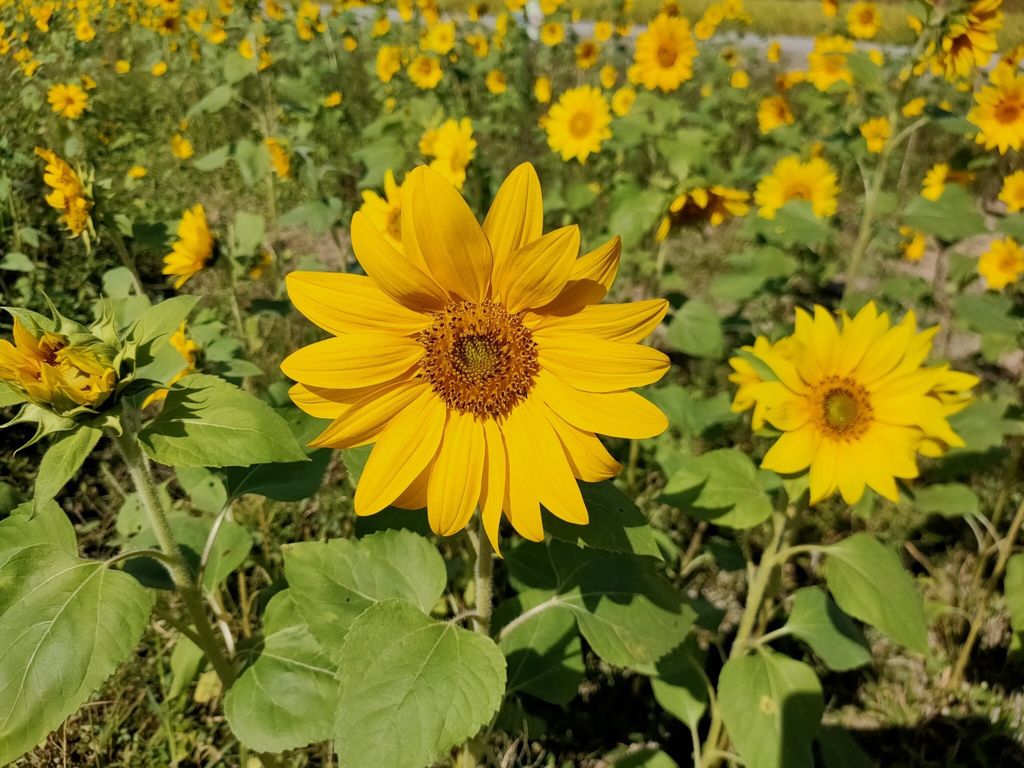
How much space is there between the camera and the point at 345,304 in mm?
1170

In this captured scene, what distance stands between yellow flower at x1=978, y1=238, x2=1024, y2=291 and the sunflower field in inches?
0.7

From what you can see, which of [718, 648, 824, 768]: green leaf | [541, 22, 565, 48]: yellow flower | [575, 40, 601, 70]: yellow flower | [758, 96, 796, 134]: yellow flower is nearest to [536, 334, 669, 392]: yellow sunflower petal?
[718, 648, 824, 768]: green leaf

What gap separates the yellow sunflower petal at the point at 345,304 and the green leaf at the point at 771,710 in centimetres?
123

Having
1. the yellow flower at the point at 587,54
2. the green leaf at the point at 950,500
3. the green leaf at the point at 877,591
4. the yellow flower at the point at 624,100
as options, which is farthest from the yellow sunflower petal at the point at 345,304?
the yellow flower at the point at 587,54

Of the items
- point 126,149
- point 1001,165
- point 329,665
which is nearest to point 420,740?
point 329,665

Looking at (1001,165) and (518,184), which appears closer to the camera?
(518,184)

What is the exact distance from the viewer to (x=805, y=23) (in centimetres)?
1620

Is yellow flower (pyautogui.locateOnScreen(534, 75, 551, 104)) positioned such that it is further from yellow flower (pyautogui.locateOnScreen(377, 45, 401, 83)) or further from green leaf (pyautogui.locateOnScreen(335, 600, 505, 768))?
green leaf (pyautogui.locateOnScreen(335, 600, 505, 768))

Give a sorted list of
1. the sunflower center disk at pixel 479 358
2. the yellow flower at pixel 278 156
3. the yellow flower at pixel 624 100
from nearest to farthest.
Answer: the sunflower center disk at pixel 479 358 → the yellow flower at pixel 278 156 → the yellow flower at pixel 624 100

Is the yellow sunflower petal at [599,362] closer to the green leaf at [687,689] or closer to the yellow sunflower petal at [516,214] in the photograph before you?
the yellow sunflower petal at [516,214]

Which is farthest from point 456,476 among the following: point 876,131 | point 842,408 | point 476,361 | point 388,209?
point 876,131

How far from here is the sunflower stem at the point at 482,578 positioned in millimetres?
1379

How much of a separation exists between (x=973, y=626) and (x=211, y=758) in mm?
2436

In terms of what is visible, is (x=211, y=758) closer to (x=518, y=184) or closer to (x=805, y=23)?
(x=518, y=184)
